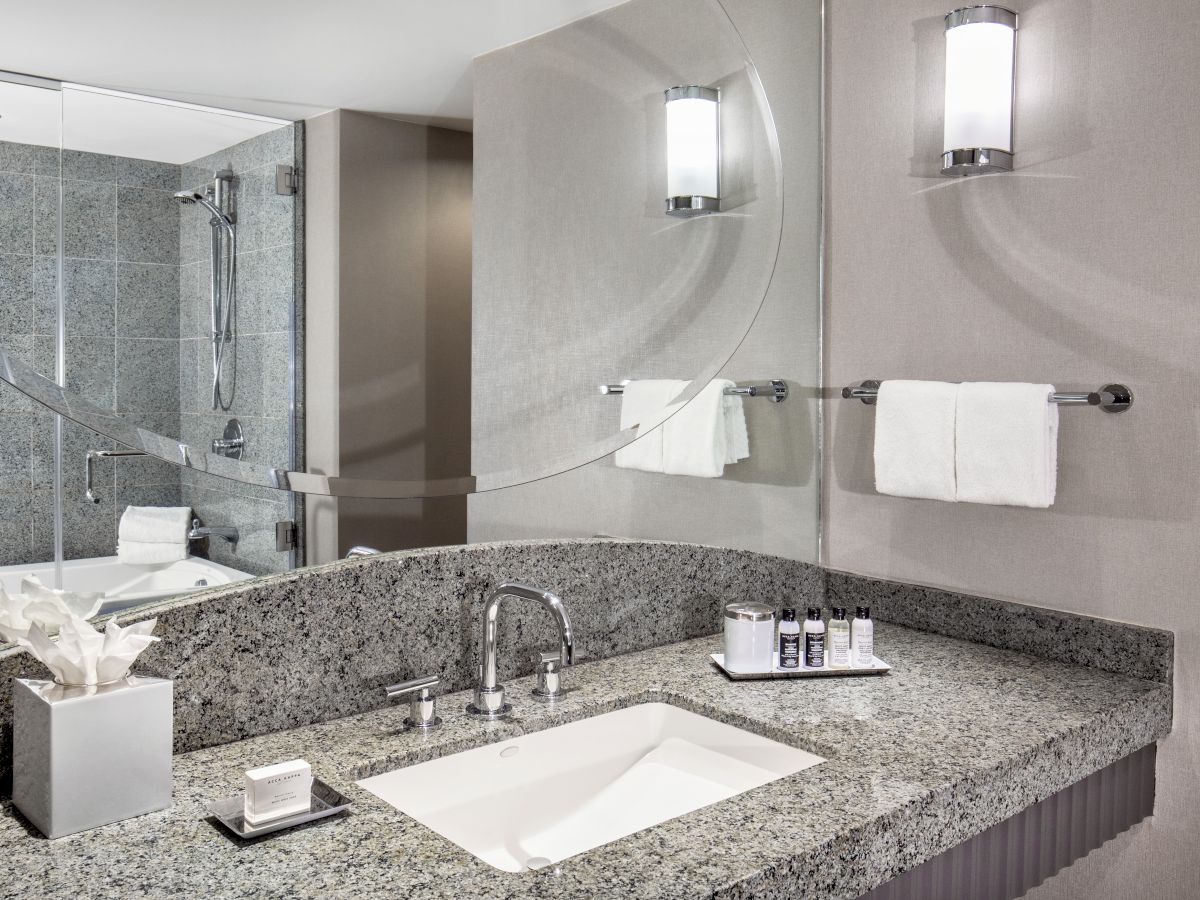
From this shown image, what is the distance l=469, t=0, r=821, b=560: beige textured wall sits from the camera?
4.65 ft

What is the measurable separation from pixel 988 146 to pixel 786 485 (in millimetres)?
705

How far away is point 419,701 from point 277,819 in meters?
0.31

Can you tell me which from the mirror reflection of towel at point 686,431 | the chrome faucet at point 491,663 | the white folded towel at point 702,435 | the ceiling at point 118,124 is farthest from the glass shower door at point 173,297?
the white folded towel at point 702,435

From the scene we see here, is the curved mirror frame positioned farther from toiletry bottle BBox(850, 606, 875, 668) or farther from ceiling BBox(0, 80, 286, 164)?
toiletry bottle BBox(850, 606, 875, 668)

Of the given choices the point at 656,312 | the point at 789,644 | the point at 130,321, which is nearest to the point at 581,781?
the point at 789,644

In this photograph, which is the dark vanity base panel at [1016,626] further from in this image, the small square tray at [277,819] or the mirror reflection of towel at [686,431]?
the small square tray at [277,819]

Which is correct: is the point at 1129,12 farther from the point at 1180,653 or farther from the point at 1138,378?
the point at 1180,653

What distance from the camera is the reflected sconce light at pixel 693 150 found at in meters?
1.62

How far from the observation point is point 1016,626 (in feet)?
5.65

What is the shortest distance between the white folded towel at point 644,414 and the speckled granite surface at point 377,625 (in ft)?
0.48

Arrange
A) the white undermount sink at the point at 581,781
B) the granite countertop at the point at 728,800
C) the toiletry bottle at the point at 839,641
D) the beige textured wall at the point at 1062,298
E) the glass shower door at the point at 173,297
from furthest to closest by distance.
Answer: the toiletry bottle at the point at 839,641 → the beige textured wall at the point at 1062,298 → the white undermount sink at the point at 581,781 → the glass shower door at the point at 173,297 → the granite countertop at the point at 728,800

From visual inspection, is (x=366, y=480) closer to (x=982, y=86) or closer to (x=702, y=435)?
(x=702, y=435)

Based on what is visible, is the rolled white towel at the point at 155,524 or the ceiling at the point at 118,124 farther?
the rolled white towel at the point at 155,524

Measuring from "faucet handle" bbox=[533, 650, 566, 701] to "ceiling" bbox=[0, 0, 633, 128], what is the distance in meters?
0.76
